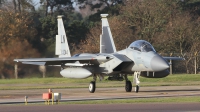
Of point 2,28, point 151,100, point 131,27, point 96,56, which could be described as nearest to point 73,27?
point 131,27

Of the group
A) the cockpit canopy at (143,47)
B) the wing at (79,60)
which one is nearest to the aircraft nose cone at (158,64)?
the cockpit canopy at (143,47)

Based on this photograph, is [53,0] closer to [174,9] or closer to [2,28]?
[174,9]

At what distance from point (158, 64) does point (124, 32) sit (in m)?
28.5

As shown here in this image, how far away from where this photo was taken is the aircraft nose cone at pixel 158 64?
2461cm

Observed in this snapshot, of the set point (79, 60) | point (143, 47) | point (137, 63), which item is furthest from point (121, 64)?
point (79, 60)

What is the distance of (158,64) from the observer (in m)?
24.7

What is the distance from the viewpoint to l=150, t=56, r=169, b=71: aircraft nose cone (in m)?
24.6

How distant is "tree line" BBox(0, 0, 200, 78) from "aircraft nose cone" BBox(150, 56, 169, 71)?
14465 millimetres

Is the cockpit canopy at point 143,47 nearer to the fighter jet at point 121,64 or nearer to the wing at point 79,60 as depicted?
the fighter jet at point 121,64

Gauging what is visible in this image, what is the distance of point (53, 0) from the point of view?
246 ft

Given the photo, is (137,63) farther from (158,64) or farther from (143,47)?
(158,64)

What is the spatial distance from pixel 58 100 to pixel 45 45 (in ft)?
75.4

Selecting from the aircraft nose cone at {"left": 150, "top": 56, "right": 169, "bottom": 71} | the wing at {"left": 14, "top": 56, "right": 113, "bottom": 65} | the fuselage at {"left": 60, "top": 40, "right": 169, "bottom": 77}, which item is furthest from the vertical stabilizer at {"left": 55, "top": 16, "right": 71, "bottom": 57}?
the aircraft nose cone at {"left": 150, "top": 56, "right": 169, "bottom": 71}

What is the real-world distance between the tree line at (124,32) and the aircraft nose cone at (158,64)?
47.5 feet
